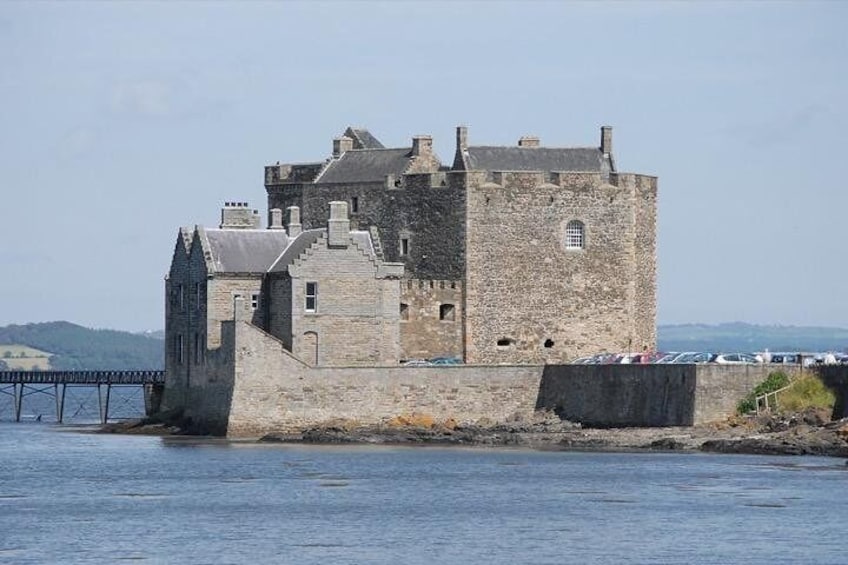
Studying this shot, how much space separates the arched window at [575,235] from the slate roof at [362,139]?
26.9ft

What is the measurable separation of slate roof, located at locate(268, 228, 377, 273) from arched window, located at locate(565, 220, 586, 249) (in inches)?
263

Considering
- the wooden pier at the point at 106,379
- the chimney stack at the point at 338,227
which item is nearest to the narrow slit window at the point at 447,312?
the chimney stack at the point at 338,227

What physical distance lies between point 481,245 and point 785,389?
1267 centimetres

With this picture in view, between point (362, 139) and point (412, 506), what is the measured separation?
98.1ft

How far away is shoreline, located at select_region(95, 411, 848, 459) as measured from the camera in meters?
59.6

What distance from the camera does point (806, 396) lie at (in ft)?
205

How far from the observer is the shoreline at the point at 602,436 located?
5956 centimetres

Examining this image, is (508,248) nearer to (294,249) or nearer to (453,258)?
(453,258)

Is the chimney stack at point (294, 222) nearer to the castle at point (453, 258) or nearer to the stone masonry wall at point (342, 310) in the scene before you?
the castle at point (453, 258)

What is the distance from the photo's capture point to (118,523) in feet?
152

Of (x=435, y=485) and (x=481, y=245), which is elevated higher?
(x=481, y=245)

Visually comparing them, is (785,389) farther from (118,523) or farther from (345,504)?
(118,523)

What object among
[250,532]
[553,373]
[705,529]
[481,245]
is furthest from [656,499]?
[481,245]

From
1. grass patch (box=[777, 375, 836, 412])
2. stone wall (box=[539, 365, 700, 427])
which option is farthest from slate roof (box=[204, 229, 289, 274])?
grass patch (box=[777, 375, 836, 412])
